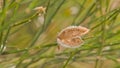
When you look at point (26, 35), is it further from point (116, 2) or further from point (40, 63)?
point (116, 2)

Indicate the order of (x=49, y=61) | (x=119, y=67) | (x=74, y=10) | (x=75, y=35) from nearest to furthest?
(x=75, y=35)
(x=119, y=67)
(x=49, y=61)
(x=74, y=10)

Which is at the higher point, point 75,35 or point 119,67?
point 75,35

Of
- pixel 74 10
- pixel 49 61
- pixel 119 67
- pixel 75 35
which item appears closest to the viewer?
pixel 75 35

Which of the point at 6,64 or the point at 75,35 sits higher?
the point at 75,35

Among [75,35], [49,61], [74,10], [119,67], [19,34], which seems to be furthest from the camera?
[74,10]

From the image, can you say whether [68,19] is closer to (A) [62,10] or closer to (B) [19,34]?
(A) [62,10]

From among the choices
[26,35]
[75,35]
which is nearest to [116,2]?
[26,35]

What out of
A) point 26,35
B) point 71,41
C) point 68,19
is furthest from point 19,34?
point 71,41

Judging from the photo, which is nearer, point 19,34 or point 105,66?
point 19,34

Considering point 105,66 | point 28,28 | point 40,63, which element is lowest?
point 105,66
